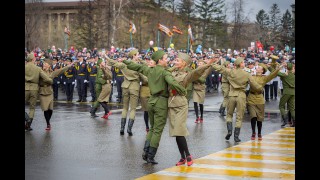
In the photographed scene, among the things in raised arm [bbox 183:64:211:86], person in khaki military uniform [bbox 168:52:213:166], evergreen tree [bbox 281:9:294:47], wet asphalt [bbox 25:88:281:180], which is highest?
evergreen tree [bbox 281:9:294:47]

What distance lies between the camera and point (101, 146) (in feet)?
40.0

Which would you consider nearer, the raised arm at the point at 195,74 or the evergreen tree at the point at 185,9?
the raised arm at the point at 195,74

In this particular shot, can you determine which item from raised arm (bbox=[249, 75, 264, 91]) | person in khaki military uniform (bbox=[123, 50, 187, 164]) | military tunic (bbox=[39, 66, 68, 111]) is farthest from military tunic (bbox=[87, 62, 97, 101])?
person in khaki military uniform (bbox=[123, 50, 187, 164])

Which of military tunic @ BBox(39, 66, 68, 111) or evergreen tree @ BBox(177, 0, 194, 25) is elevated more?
evergreen tree @ BBox(177, 0, 194, 25)

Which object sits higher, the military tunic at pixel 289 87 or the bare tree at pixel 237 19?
the bare tree at pixel 237 19

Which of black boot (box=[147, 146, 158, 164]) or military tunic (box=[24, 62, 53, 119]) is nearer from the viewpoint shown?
black boot (box=[147, 146, 158, 164])

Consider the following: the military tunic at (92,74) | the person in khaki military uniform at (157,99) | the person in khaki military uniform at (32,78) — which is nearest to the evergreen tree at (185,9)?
the military tunic at (92,74)

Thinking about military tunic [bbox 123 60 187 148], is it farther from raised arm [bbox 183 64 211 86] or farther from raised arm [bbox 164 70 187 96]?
raised arm [bbox 183 64 211 86]

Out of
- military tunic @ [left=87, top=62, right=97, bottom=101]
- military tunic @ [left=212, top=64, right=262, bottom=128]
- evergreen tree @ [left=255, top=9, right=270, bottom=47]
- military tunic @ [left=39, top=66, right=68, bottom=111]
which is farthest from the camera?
evergreen tree @ [left=255, top=9, right=270, bottom=47]

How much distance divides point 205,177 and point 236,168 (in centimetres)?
102

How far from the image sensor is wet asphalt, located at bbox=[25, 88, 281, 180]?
932 centimetres

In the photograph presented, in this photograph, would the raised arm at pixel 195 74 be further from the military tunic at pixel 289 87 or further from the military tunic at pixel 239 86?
the military tunic at pixel 289 87

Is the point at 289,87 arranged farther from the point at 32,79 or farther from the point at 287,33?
the point at 287,33

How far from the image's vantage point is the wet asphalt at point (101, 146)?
30.6 feet
